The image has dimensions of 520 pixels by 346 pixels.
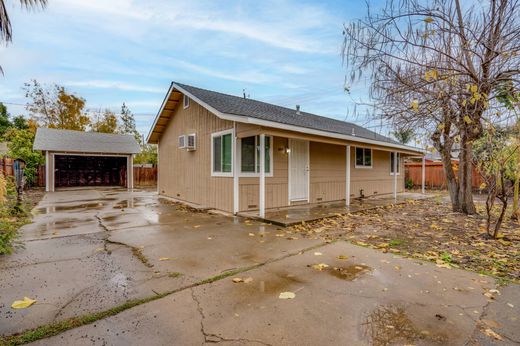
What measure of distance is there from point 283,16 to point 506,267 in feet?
18.4

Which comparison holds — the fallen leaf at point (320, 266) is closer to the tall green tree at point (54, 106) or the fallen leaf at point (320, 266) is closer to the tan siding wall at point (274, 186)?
the tan siding wall at point (274, 186)

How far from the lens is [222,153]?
802cm

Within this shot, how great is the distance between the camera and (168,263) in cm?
372

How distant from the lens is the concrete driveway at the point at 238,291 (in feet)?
6.97

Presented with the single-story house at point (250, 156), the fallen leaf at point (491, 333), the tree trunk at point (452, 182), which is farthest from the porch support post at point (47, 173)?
the fallen leaf at point (491, 333)

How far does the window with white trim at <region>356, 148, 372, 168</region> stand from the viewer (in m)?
11.5

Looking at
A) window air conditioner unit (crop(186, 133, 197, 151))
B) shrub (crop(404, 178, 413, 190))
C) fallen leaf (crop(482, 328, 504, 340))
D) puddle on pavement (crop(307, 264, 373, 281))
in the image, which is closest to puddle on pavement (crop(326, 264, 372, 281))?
puddle on pavement (crop(307, 264, 373, 281))

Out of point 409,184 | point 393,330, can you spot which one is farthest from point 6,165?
point 409,184

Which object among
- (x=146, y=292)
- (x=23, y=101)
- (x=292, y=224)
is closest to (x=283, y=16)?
(x=292, y=224)

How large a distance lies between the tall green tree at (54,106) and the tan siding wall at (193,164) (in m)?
20.8

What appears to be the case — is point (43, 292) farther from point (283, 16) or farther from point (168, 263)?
point (283, 16)

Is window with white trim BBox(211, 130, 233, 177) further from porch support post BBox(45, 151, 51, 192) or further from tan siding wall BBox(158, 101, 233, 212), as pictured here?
porch support post BBox(45, 151, 51, 192)

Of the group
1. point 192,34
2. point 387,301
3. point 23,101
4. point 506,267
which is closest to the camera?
point 387,301

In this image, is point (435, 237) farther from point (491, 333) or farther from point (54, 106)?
point (54, 106)
